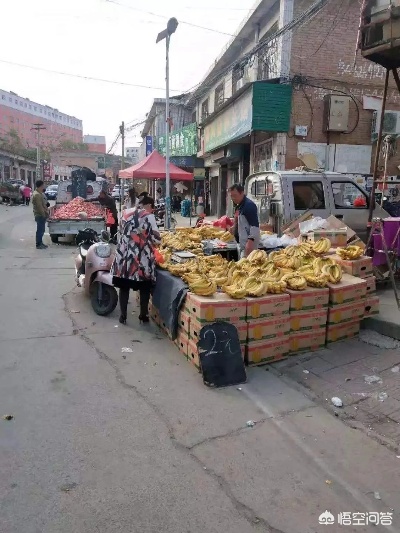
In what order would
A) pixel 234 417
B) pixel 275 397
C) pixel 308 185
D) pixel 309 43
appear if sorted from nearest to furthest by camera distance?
pixel 234 417 < pixel 275 397 < pixel 308 185 < pixel 309 43

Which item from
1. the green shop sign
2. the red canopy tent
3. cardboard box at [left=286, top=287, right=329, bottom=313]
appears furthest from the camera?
the green shop sign

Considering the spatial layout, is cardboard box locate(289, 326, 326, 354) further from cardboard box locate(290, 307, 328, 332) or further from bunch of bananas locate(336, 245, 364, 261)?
bunch of bananas locate(336, 245, 364, 261)

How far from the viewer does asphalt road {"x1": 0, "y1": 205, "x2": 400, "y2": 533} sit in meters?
2.42

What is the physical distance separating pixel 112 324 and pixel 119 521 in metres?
3.71

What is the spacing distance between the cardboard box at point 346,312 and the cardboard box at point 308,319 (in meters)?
0.11

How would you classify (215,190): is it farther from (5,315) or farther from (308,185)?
(5,315)

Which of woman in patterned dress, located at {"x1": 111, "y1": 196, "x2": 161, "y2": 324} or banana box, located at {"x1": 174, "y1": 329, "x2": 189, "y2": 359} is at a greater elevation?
woman in patterned dress, located at {"x1": 111, "y1": 196, "x2": 161, "y2": 324}

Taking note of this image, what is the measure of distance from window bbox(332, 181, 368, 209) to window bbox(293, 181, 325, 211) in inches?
11.4

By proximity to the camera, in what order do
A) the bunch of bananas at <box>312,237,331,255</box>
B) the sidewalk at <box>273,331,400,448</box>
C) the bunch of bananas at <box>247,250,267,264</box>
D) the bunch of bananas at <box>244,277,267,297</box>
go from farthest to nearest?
the bunch of bananas at <box>312,237,331,255</box>
the bunch of bananas at <box>247,250,267,264</box>
the bunch of bananas at <box>244,277,267,297</box>
the sidewalk at <box>273,331,400,448</box>

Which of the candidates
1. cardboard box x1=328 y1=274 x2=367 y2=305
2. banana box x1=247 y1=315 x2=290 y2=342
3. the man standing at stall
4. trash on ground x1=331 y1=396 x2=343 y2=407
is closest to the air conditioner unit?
the man standing at stall

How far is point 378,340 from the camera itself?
5.15 m

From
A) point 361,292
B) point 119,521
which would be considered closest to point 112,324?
point 361,292

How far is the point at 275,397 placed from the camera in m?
3.85

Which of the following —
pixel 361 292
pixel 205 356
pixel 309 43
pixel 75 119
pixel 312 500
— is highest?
pixel 75 119
